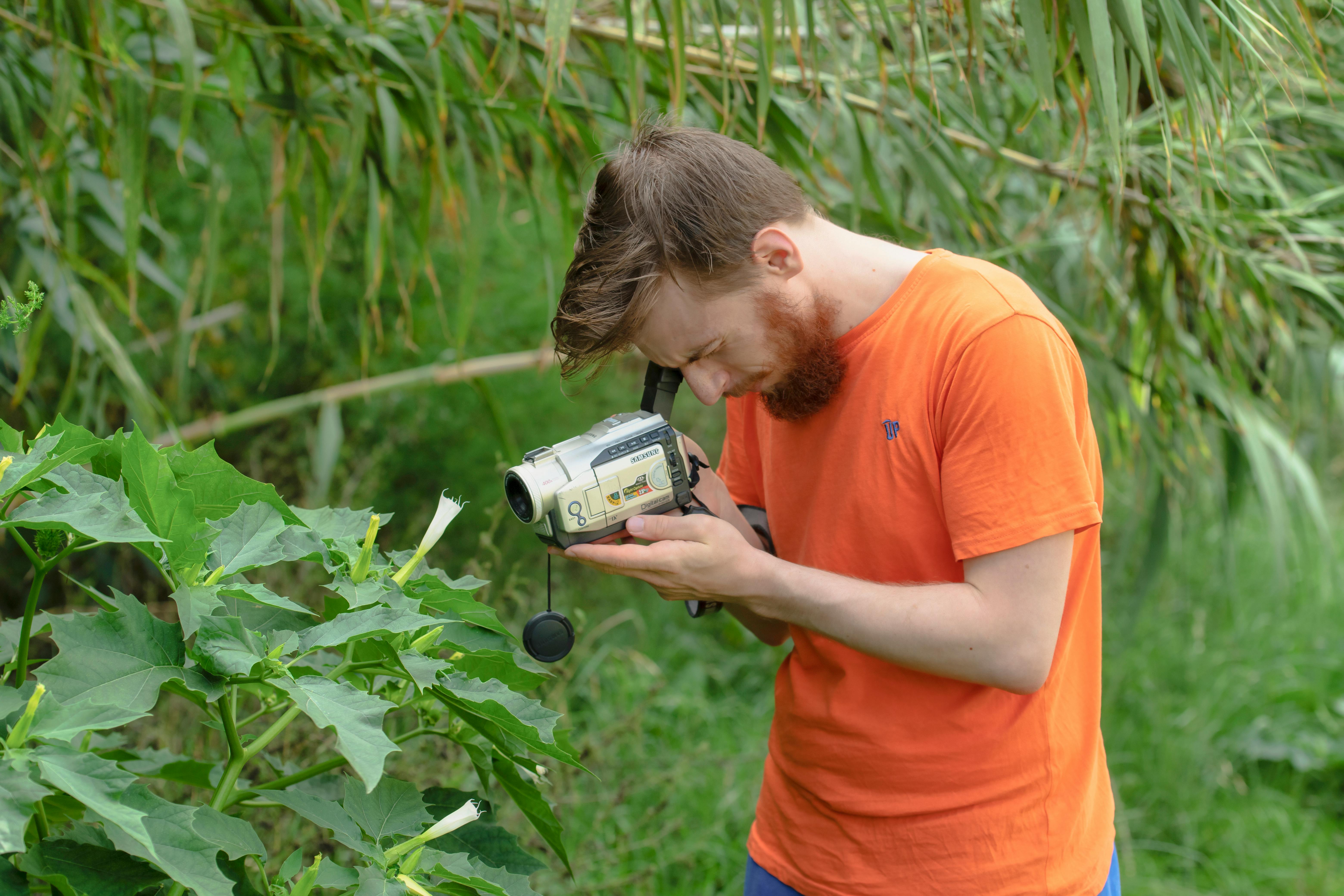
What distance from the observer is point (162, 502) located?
758 mm

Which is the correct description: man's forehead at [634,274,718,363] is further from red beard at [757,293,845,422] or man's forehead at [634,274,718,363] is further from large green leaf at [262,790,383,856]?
large green leaf at [262,790,383,856]

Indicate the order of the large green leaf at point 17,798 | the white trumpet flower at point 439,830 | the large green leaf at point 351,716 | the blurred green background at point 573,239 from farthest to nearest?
the blurred green background at point 573,239 < the white trumpet flower at point 439,830 < the large green leaf at point 351,716 < the large green leaf at point 17,798

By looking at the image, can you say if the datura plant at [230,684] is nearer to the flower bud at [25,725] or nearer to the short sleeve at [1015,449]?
the flower bud at [25,725]

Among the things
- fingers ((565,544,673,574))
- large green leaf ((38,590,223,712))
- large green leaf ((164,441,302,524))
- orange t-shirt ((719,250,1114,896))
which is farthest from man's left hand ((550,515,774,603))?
large green leaf ((38,590,223,712))

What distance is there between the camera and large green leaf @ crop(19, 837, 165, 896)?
2.32ft

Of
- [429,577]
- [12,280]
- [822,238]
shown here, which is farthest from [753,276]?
[12,280]

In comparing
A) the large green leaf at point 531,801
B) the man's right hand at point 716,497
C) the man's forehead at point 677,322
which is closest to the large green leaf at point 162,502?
the large green leaf at point 531,801

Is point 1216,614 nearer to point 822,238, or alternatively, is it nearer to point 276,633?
point 822,238

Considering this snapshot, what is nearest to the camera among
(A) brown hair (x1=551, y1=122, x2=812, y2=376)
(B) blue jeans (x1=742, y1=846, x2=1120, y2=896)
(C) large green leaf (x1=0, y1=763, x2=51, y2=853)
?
(C) large green leaf (x1=0, y1=763, x2=51, y2=853)

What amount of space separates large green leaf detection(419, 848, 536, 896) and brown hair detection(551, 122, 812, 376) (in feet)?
1.98

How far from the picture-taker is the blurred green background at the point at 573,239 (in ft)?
5.60

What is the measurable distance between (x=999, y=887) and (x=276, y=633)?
2.88 ft

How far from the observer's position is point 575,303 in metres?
1.21

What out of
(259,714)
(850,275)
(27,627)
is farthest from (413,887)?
(850,275)
